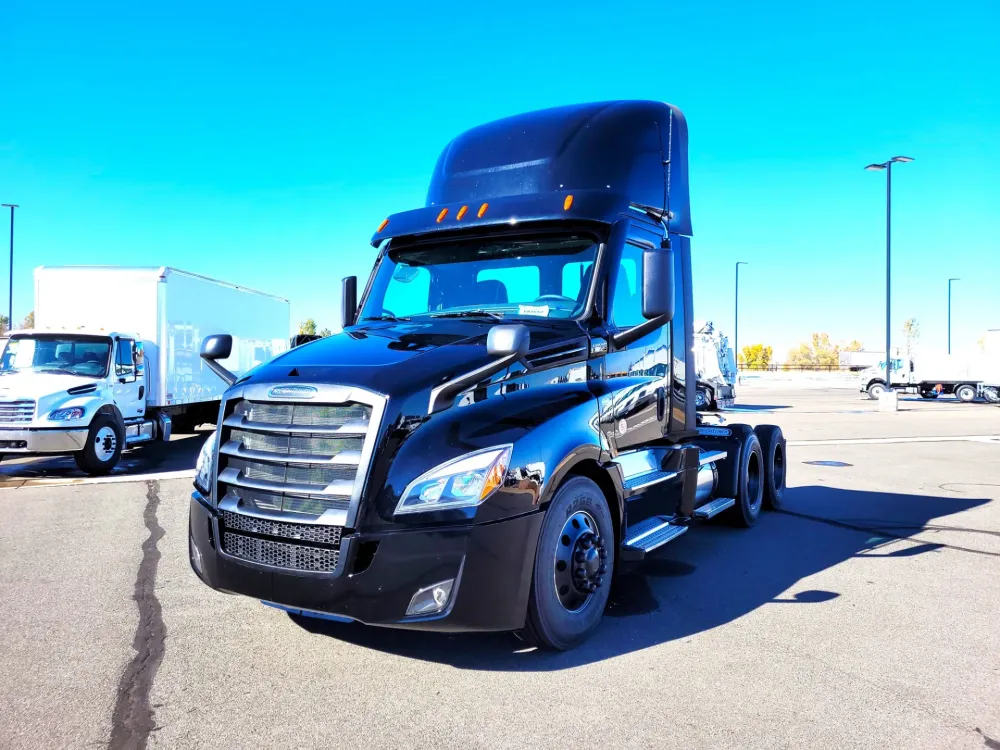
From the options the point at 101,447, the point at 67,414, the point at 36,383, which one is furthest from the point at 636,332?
the point at 36,383

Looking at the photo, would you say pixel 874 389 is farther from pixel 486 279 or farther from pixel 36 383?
pixel 486 279

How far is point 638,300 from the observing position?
5137mm

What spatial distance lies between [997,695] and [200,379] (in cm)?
1467

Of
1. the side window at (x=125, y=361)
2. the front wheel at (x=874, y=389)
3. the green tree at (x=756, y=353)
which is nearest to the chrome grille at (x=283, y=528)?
the side window at (x=125, y=361)

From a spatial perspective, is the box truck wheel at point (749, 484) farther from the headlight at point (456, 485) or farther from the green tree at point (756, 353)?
the green tree at point (756, 353)

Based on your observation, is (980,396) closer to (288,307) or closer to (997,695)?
(288,307)

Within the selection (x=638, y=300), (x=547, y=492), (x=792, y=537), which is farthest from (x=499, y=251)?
(x=792, y=537)

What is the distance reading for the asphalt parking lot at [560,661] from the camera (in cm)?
322

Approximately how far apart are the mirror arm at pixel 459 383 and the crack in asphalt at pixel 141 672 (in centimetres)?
182

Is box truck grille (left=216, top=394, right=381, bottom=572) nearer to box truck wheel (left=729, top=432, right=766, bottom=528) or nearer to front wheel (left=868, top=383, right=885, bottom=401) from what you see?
box truck wheel (left=729, top=432, right=766, bottom=528)

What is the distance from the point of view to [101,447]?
11.2m

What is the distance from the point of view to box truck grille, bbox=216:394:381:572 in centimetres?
361

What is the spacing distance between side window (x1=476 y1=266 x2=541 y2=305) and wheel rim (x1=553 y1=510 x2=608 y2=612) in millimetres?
1409

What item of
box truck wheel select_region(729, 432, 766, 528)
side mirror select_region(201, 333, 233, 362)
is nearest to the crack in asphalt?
side mirror select_region(201, 333, 233, 362)
